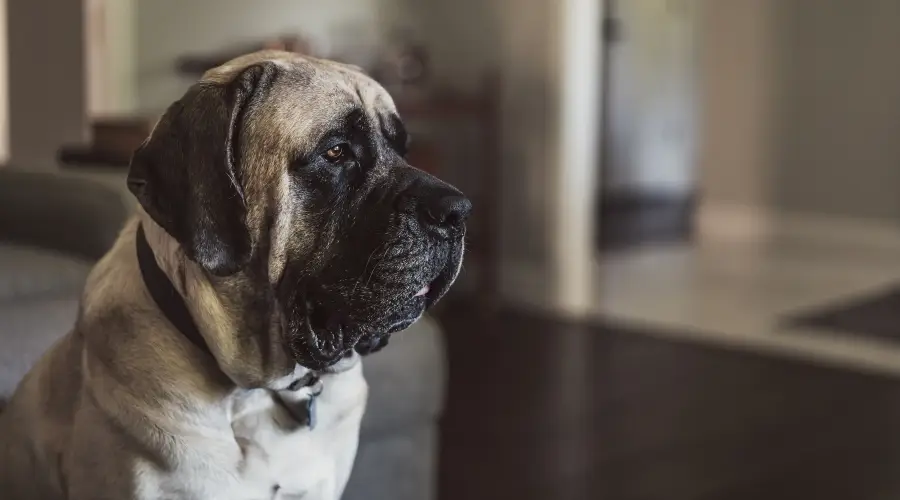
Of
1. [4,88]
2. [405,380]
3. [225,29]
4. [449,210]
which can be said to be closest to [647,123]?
[225,29]

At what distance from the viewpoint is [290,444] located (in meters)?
1.08

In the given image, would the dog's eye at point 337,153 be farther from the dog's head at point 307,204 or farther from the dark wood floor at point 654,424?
the dark wood floor at point 654,424

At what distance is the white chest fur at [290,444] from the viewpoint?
3.45ft

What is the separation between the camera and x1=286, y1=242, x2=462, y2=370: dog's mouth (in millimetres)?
1021

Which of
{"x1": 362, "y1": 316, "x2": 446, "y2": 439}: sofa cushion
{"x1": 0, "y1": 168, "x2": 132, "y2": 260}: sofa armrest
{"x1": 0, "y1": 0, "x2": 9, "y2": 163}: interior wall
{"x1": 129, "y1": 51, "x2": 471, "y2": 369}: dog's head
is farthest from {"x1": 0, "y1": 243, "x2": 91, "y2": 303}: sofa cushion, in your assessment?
{"x1": 0, "y1": 0, "x2": 9, "y2": 163}: interior wall

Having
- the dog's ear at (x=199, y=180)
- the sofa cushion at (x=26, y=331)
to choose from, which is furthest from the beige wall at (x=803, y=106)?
the dog's ear at (x=199, y=180)

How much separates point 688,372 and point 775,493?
0.90 metres

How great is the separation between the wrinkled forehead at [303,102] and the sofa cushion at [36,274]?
821mm

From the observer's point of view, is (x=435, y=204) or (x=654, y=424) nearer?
(x=435, y=204)

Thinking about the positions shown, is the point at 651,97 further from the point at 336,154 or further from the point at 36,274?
the point at 336,154

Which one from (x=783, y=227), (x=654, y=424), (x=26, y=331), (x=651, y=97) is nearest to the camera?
(x=26, y=331)

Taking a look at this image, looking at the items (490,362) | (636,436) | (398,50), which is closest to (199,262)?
(636,436)

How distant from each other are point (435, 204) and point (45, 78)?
294 cm

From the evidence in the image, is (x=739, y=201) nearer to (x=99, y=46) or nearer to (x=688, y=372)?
(x=688, y=372)
